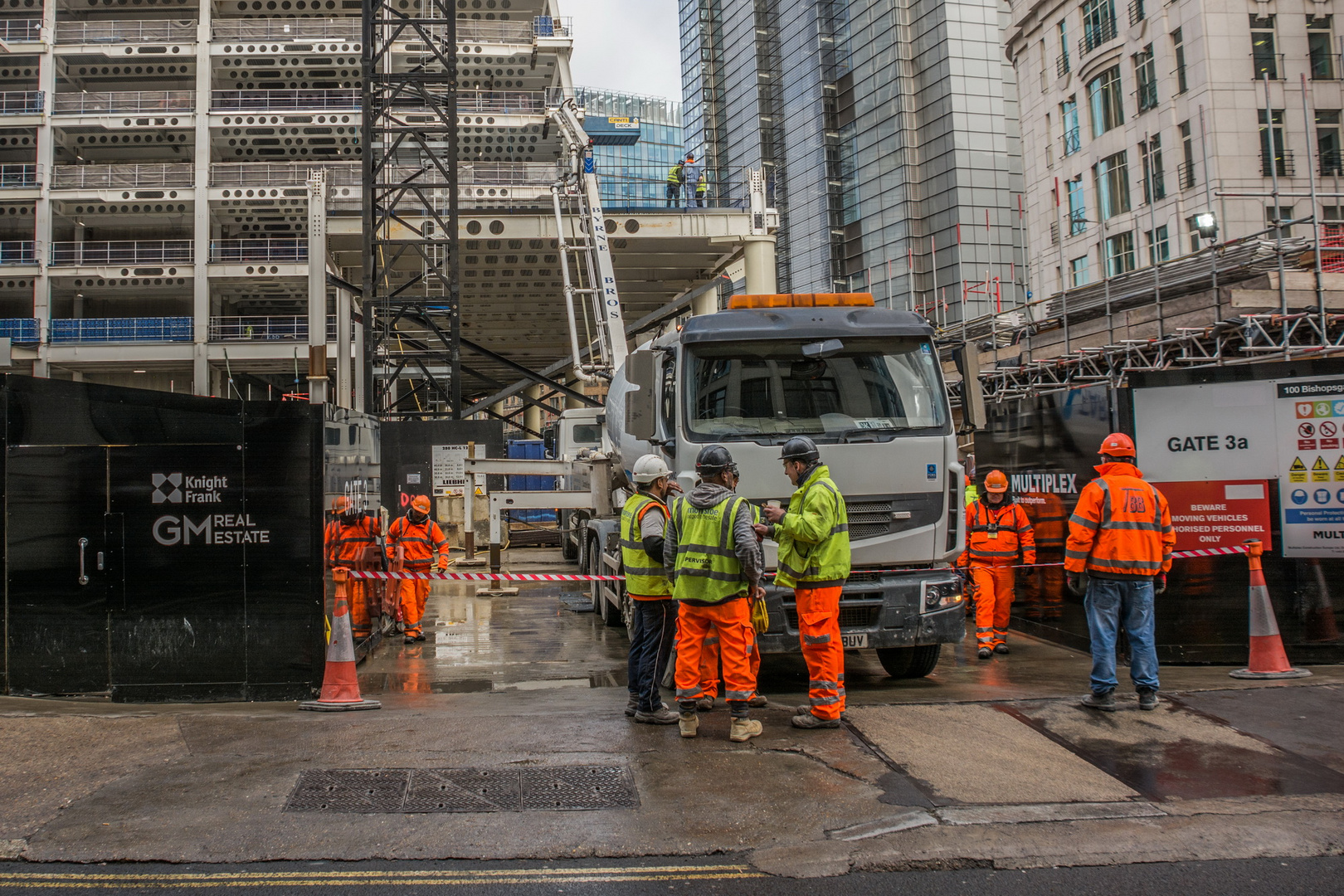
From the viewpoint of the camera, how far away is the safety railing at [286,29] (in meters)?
40.3

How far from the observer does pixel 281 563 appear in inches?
316

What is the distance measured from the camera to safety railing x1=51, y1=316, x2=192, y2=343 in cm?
4125

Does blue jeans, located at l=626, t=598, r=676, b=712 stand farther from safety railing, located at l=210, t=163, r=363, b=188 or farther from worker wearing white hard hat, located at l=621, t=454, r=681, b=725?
safety railing, located at l=210, t=163, r=363, b=188

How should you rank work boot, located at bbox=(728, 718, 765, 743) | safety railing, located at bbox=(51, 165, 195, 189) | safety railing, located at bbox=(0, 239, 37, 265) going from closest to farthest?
work boot, located at bbox=(728, 718, 765, 743) < safety railing, located at bbox=(51, 165, 195, 189) < safety railing, located at bbox=(0, 239, 37, 265)

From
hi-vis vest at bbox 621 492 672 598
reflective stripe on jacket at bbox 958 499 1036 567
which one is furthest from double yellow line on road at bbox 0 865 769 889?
reflective stripe on jacket at bbox 958 499 1036 567

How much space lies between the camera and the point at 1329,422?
900 centimetres

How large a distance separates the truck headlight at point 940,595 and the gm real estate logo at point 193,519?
5.27m

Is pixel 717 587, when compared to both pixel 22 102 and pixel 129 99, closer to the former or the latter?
pixel 129 99

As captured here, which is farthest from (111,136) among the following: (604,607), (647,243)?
(604,607)

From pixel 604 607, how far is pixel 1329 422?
26.1ft

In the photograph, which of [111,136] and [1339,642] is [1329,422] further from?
[111,136]

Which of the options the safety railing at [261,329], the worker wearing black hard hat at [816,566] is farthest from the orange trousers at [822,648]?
the safety railing at [261,329]

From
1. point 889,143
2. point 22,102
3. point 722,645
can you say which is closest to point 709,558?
point 722,645

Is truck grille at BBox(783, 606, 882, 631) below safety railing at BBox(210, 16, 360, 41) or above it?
below
